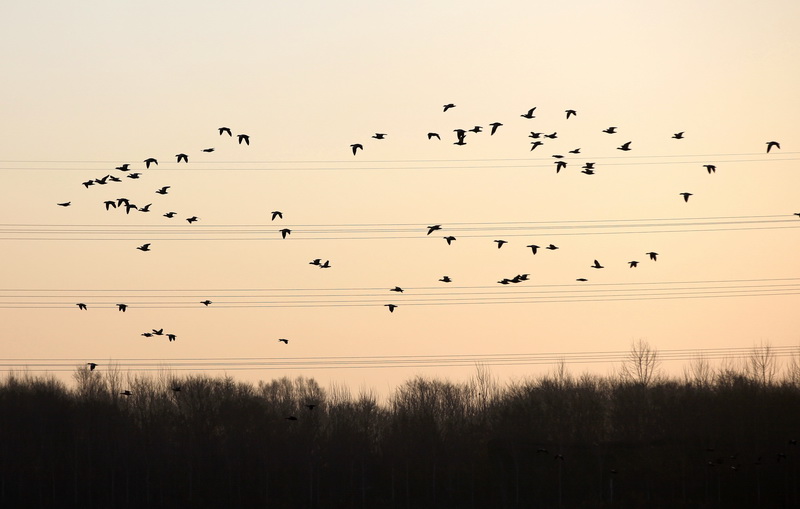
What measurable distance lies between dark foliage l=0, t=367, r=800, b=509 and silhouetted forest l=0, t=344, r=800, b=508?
0.41 ft

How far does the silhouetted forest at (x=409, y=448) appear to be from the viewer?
79.2 m

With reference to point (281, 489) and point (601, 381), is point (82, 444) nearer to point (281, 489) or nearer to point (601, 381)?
point (281, 489)

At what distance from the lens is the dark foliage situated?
7912 cm

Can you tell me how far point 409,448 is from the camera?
85.8m

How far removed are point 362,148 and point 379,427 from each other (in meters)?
43.4

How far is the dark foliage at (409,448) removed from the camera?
79125mm

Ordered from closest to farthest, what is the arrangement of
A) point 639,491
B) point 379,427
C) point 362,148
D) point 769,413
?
point 362,148
point 639,491
point 769,413
point 379,427

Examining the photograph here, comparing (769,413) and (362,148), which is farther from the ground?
(362,148)

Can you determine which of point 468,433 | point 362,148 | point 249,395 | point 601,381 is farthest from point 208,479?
point 362,148

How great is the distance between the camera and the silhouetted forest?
79.2 m

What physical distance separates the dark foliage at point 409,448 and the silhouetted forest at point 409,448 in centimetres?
13

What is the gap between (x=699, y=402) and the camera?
87250 mm

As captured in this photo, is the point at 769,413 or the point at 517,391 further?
A: the point at 517,391

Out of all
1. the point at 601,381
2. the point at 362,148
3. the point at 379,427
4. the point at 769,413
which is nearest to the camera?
the point at 362,148
